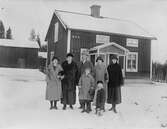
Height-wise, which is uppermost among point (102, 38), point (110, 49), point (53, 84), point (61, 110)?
point (102, 38)

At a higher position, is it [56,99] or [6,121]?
[56,99]

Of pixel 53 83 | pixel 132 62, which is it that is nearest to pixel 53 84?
pixel 53 83

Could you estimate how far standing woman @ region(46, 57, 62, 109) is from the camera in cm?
214

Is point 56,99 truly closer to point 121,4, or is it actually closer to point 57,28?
point 57,28

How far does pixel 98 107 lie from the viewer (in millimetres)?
2064

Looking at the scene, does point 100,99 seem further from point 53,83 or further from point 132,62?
point 132,62

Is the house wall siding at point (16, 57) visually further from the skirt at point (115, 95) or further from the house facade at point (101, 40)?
the skirt at point (115, 95)

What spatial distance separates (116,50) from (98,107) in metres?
0.73

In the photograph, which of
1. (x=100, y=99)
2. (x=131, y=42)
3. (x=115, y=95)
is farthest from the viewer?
(x=131, y=42)

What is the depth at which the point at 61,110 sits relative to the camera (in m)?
2.13

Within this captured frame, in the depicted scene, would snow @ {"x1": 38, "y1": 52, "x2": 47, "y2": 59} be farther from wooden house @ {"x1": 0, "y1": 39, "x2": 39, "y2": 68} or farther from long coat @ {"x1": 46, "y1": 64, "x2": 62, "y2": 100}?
long coat @ {"x1": 46, "y1": 64, "x2": 62, "y2": 100}

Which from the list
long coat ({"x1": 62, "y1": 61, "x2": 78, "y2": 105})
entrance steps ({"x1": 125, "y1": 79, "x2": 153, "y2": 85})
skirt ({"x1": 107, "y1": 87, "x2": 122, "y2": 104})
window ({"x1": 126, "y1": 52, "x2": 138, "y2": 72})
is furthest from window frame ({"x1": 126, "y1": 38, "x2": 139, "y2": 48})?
long coat ({"x1": 62, "y1": 61, "x2": 78, "y2": 105})

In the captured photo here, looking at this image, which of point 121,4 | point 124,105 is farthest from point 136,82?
point 121,4

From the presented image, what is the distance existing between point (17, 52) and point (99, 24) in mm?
851
